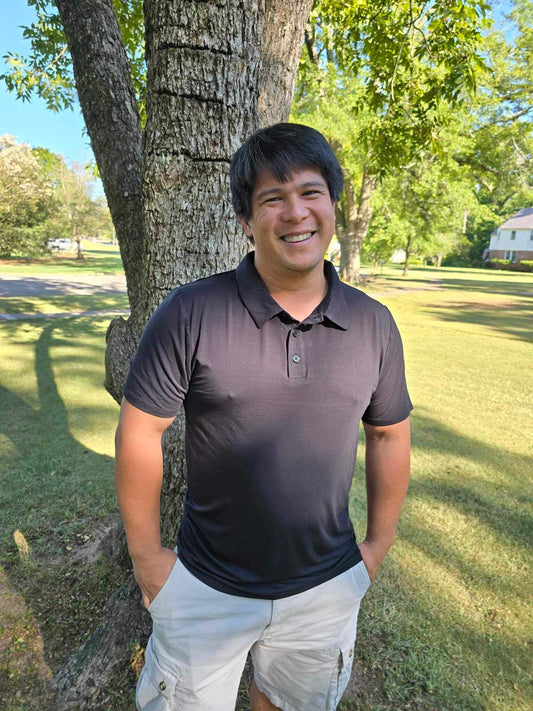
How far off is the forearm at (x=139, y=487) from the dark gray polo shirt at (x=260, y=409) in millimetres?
118

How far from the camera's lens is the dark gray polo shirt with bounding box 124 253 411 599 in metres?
1.40

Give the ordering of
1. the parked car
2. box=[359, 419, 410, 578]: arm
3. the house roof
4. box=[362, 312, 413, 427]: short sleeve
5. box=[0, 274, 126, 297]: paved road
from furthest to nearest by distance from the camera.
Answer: the house roof, the parked car, box=[0, 274, 126, 297]: paved road, box=[359, 419, 410, 578]: arm, box=[362, 312, 413, 427]: short sleeve

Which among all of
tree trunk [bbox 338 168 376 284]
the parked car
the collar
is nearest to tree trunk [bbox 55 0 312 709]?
the collar

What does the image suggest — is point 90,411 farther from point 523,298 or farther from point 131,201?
point 523,298

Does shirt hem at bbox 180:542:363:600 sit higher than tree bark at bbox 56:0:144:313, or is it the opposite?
tree bark at bbox 56:0:144:313

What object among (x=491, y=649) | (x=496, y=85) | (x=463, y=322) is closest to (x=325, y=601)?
(x=491, y=649)

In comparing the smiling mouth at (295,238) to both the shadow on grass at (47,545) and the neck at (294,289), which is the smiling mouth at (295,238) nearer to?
the neck at (294,289)

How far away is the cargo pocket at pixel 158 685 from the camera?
1541mm

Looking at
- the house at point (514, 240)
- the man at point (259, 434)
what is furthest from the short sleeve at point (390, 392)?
the house at point (514, 240)

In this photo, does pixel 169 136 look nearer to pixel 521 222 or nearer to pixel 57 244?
pixel 57 244

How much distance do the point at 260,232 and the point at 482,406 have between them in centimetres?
665

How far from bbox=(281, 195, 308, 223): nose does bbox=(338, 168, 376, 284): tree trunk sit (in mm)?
21418

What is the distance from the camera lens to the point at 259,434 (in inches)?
56.9

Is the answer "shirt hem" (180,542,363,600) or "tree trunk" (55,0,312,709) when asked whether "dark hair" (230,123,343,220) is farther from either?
"shirt hem" (180,542,363,600)
